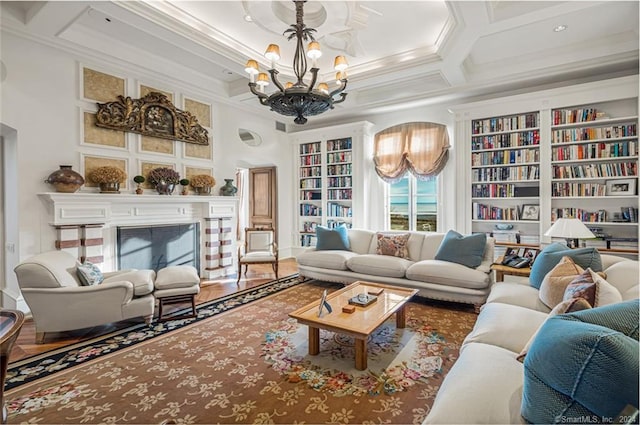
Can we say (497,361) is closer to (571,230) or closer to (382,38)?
(571,230)

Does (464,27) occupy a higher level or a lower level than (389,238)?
higher

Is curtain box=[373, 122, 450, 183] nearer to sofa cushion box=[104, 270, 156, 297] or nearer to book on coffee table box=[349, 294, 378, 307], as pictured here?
book on coffee table box=[349, 294, 378, 307]

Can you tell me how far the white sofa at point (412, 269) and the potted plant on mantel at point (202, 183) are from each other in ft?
6.49

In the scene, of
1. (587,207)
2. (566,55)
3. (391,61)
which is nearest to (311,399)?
(391,61)

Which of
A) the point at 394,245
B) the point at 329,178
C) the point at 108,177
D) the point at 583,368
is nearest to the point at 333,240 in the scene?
the point at 394,245

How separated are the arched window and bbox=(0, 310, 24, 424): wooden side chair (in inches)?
213

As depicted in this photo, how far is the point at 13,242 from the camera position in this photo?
3.52 m

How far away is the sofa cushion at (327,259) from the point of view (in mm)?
4473

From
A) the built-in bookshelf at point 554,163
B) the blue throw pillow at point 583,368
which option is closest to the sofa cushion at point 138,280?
the blue throw pillow at point 583,368

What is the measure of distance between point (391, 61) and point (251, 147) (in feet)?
10.1

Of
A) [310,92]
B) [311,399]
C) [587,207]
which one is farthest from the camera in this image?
[587,207]

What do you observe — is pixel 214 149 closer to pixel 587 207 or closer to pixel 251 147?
pixel 251 147

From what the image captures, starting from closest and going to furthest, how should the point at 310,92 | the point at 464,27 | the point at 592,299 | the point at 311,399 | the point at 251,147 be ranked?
the point at 592,299 < the point at 311,399 < the point at 310,92 < the point at 464,27 < the point at 251,147

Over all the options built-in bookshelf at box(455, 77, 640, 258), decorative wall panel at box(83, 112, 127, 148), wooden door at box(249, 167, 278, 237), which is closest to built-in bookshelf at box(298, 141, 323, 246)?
wooden door at box(249, 167, 278, 237)
